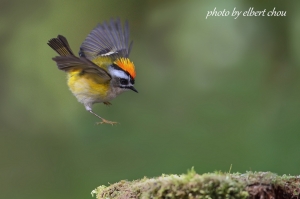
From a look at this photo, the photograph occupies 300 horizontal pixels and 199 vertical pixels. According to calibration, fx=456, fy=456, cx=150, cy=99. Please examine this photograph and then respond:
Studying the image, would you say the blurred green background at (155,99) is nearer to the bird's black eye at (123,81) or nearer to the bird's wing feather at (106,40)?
the bird's wing feather at (106,40)

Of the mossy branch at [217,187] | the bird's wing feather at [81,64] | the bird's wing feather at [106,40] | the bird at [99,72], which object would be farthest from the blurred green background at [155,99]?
the mossy branch at [217,187]

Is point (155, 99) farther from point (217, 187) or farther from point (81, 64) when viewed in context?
point (217, 187)

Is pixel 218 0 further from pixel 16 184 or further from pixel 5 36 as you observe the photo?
pixel 16 184

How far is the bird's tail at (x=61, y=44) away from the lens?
3305 millimetres

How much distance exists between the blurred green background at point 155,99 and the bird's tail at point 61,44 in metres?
1.98

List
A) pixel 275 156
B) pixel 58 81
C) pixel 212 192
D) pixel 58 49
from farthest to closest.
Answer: pixel 58 81 → pixel 275 156 → pixel 58 49 → pixel 212 192

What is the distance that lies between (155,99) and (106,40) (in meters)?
1.79

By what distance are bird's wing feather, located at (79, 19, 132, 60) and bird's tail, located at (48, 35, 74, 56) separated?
407 millimetres

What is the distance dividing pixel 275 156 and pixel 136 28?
226cm

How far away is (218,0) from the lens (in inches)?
213

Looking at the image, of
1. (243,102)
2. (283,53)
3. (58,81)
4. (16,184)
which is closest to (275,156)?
(243,102)

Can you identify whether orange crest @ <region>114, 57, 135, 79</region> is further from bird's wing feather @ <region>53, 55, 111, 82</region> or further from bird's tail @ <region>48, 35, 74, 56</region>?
bird's tail @ <region>48, 35, 74, 56</region>

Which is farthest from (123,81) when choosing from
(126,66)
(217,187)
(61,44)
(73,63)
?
(217,187)

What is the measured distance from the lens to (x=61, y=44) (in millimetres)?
3328
